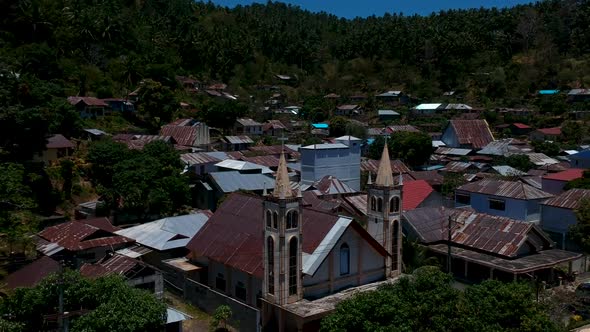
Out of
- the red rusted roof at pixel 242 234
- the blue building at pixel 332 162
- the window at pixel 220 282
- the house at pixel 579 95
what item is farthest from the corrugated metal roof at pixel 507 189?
the house at pixel 579 95

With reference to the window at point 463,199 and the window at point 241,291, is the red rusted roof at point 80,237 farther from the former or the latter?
the window at point 463,199

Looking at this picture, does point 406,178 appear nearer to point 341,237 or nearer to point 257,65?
point 341,237

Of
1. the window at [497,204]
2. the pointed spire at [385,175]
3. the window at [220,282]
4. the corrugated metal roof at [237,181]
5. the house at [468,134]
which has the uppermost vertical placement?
the house at [468,134]

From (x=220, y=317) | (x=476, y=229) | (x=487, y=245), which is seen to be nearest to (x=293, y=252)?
(x=220, y=317)

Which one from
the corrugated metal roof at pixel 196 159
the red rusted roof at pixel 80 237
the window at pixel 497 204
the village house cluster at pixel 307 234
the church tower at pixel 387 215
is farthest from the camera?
the corrugated metal roof at pixel 196 159

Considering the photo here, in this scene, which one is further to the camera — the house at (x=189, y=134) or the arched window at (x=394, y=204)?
the house at (x=189, y=134)

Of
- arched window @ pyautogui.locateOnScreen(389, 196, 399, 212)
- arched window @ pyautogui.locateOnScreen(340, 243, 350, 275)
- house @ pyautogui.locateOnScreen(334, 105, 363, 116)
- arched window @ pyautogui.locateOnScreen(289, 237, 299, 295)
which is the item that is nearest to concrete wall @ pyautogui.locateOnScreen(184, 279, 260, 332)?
arched window @ pyautogui.locateOnScreen(289, 237, 299, 295)

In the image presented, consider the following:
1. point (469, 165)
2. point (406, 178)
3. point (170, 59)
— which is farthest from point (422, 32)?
point (406, 178)
